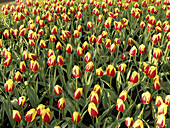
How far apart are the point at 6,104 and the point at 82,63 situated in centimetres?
130

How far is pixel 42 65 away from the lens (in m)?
3.22

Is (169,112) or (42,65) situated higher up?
(42,65)

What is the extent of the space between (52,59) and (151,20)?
5.84 ft

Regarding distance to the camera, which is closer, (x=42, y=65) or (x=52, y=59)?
(x=52, y=59)

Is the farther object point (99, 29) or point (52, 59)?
point (99, 29)

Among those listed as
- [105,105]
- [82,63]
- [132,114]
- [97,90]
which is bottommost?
[132,114]

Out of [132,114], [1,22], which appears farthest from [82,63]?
[1,22]

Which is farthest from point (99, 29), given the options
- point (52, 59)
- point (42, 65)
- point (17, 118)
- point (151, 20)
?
point (17, 118)

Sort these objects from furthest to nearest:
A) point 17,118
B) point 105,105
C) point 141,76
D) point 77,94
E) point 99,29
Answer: point 99,29, point 141,76, point 105,105, point 77,94, point 17,118

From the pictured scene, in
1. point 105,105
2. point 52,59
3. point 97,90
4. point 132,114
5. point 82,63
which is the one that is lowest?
point 132,114

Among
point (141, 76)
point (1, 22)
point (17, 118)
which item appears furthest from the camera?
point (1, 22)

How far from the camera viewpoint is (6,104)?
2.44 meters

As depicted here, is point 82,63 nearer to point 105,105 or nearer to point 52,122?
point 105,105

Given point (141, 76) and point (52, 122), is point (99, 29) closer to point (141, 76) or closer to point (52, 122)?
point (141, 76)
